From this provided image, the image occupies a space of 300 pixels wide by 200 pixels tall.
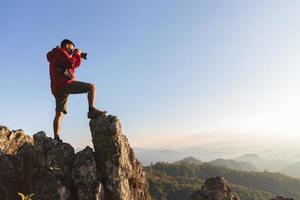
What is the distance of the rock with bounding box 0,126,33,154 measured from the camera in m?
17.6

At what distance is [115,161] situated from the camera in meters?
13.9

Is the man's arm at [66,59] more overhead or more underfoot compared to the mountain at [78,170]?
more overhead

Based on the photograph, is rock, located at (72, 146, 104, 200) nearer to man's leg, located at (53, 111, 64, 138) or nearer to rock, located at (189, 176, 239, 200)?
man's leg, located at (53, 111, 64, 138)

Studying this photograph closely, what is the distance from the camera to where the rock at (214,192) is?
658 inches

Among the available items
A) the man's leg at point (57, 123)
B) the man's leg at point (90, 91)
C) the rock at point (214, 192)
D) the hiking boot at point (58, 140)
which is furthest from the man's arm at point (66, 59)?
the rock at point (214, 192)

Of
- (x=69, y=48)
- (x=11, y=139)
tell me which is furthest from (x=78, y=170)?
(x=11, y=139)

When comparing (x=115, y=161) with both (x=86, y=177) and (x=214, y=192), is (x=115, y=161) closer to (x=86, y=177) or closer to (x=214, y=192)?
(x=86, y=177)

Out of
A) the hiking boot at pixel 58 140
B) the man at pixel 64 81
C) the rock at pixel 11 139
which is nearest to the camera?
the man at pixel 64 81

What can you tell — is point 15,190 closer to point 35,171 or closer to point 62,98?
point 35,171

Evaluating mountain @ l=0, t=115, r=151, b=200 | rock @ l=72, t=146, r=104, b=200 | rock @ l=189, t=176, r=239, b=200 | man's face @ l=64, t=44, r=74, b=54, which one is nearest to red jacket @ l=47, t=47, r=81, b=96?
man's face @ l=64, t=44, r=74, b=54

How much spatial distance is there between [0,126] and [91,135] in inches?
266

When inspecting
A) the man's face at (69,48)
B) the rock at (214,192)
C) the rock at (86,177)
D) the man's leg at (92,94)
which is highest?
the man's face at (69,48)

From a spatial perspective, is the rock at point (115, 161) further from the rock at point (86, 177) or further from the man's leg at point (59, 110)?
the man's leg at point (59, 110)

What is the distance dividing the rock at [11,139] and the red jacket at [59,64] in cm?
463
